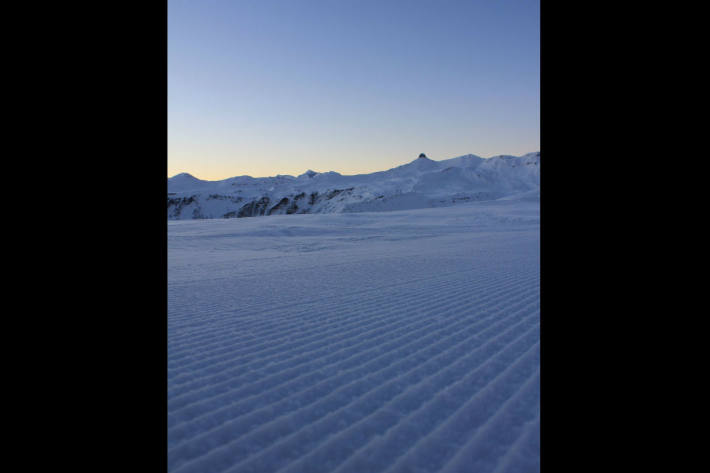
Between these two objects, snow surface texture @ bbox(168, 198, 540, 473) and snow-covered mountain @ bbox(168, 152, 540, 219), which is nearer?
snow surface texture @ bbox(168, 198, 540, 473)

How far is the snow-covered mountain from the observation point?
5712 cm

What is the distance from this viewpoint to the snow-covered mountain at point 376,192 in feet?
187

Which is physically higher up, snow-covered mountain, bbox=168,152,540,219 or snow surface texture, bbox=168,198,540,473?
snow-covered mountain, bbox=168,152,540,219

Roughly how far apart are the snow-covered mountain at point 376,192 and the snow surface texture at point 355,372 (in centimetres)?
4559

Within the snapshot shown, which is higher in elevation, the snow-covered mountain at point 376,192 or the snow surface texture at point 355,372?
the snow-covered mountain at point 376,192

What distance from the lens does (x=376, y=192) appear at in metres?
60.4

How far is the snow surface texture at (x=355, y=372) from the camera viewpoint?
7.66 feet

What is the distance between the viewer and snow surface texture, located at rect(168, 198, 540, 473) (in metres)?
2.34

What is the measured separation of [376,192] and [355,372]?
57464 mm

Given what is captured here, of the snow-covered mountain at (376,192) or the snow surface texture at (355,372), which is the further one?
the snow-covered mountain at (376,192)

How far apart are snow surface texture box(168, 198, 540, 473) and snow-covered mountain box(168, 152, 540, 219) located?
45591 millimetres
